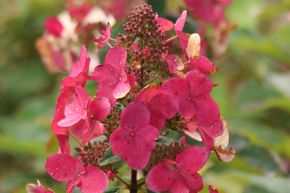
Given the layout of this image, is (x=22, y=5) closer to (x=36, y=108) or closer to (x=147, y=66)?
(x=36, y=108)

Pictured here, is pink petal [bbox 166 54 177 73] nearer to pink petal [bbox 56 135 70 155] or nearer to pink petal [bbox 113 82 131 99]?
pink petal [bbox 113 82 131 99]

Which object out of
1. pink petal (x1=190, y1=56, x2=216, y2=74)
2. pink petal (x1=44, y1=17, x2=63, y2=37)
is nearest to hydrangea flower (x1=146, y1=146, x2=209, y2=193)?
pink petal (x1=190, y1=56, x2=216, y2=74)

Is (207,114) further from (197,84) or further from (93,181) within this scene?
(93,181)

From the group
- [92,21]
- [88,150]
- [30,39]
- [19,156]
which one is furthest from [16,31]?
[88,150]

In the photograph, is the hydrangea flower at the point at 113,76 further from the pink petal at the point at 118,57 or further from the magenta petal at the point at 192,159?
the magenta petal at the point at 192,159

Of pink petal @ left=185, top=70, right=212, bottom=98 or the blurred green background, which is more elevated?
the blurred green background

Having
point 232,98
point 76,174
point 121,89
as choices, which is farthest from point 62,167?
point 232,98
